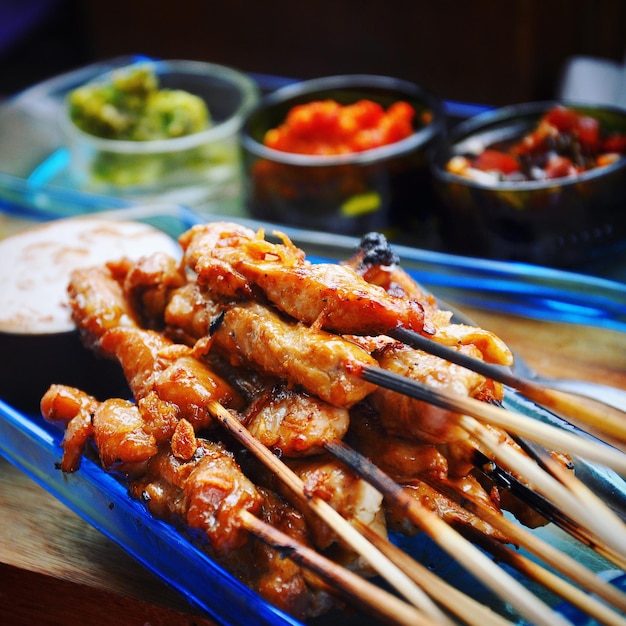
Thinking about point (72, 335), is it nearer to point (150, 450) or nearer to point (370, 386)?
point (150, 450)

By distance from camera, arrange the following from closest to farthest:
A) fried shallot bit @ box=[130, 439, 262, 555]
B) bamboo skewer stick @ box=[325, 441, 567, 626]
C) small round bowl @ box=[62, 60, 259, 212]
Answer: bamboo skewer stick @ box=[325, 441, 567, 626]
fried shallot bit @ box=[130, 439, 262, 555]
small round bowl @ box=[62, 60, 259, 212]

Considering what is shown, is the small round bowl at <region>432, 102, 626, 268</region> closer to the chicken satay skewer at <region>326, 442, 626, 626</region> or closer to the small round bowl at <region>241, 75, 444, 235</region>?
the small round bowl at <region>241, 75, 444, 235</region>

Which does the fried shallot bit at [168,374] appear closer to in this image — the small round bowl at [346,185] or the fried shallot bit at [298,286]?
the fried shallot bit at [298,286]

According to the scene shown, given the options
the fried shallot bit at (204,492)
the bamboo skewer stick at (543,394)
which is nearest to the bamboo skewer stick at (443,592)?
the fried shallot bit at (204,492)

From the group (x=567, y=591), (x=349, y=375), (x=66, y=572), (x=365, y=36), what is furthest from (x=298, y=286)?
(x=365, y=36)

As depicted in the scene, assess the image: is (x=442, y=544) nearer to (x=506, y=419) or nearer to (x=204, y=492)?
(x=506, y=419)

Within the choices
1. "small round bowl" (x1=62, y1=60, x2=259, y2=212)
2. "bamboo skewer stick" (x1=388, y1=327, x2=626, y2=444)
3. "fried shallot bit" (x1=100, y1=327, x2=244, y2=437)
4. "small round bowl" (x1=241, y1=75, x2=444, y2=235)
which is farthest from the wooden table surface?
"small round bowl" (x1=62, y1=60, x2=259, y2=212)
